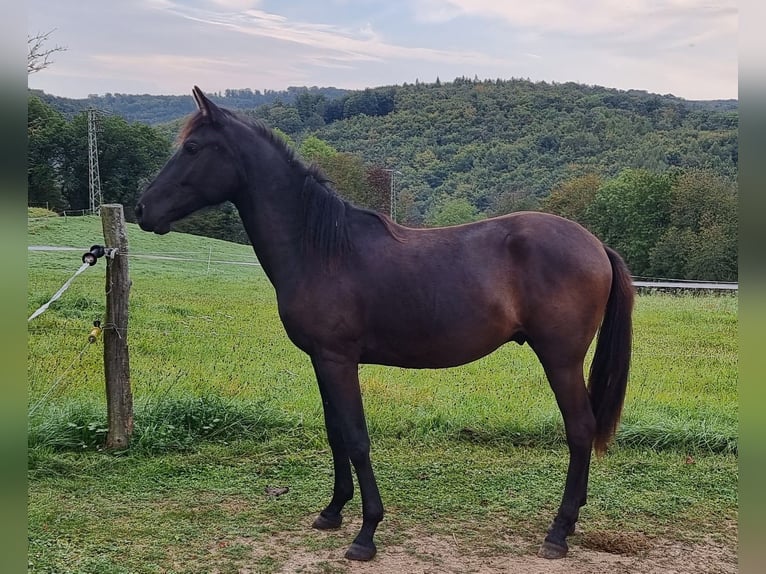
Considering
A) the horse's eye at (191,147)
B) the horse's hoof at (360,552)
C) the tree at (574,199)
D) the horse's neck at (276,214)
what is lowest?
the horse's hoof at (360,552)

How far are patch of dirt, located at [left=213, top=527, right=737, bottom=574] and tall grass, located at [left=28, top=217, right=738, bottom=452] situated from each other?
1460mm

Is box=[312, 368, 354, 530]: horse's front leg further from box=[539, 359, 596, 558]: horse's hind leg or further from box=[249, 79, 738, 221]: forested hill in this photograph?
box=[249, 79, 738, 221]: forested hill

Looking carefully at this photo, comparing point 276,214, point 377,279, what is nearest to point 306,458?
point 377,279

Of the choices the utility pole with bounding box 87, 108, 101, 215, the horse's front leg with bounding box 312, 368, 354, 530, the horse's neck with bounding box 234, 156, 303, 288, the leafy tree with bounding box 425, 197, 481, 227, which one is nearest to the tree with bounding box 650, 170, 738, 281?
the leafy tree with bounding box 425, 197, 481, 227

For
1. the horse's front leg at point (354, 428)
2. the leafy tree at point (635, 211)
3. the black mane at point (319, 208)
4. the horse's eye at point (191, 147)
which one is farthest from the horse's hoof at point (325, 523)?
the leafy tree at point (635, 211)

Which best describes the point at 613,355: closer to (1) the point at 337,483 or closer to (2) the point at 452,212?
(1) the point at 337,483

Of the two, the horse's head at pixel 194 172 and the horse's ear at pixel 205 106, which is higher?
the horse's ear at pixel 205 106

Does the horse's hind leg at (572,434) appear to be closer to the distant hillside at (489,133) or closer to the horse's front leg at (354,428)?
the horse's front leg at (354,428)

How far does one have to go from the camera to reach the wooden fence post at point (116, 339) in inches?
166

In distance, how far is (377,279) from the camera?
9.98 feet

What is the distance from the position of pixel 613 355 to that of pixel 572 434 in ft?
1.72

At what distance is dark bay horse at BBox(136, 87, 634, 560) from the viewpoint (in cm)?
303
